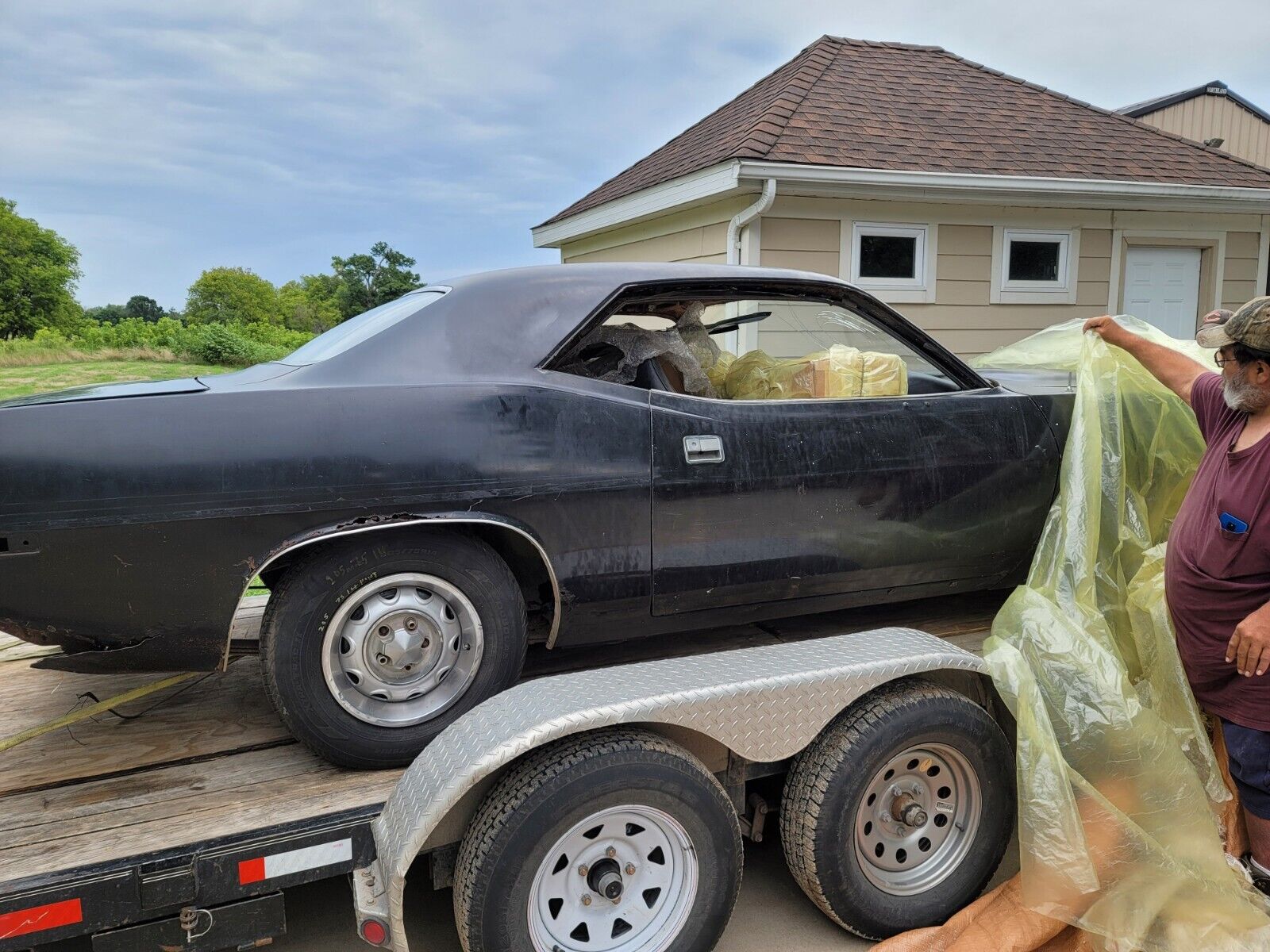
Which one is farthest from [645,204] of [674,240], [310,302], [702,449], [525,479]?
[310,302]

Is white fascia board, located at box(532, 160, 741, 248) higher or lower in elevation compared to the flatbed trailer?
higher

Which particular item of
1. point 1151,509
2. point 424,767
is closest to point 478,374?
point 424,767

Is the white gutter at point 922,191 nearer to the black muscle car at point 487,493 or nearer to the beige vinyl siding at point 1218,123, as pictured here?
the black muscle car at point 487,493

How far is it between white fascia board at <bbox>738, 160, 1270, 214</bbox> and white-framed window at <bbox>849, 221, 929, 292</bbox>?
31cm

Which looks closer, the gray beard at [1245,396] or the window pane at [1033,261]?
the gray beard at [1245,396]

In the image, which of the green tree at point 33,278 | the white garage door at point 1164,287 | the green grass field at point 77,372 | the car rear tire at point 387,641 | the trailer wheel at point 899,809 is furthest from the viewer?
the green tree at point 33,278

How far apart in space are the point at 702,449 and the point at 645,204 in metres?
6.72

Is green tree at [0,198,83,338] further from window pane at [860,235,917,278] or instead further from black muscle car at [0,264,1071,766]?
black muscle car at [0,264,1071,766]

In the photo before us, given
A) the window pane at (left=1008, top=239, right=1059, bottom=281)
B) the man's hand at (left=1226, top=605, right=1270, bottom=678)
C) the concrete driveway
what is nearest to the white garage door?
the window pane at (left=1008, top=239, right=1059, bottom=281)

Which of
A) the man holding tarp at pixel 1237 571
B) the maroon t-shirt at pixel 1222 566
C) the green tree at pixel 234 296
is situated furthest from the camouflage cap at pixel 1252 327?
the green tree at pixel 234 296

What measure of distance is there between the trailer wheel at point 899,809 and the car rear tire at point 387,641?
93 centimetres

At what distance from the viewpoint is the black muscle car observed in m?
2.20

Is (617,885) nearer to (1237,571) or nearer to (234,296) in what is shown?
(1237,571)

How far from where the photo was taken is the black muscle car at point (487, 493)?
2201 millimetres
